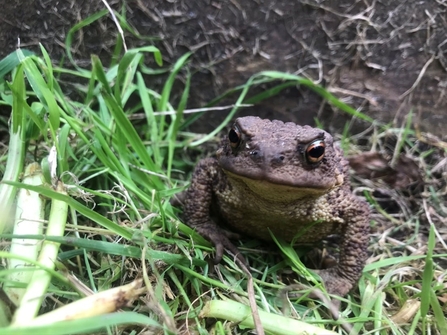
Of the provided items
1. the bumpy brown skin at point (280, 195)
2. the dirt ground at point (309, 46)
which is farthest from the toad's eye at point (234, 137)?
the dirt ground at point (309, 46)

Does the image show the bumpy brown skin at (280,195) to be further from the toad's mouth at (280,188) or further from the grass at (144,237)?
the grass at (144,237)

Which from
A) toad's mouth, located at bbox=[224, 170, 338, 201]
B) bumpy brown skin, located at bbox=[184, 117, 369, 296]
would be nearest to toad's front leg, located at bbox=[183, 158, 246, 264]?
bumpy brown skin, located at bbox=[184, 117, 369, 296]

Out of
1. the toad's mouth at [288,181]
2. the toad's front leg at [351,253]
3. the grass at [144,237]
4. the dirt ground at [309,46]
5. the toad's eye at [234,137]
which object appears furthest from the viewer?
the dirt ground at [309,46]

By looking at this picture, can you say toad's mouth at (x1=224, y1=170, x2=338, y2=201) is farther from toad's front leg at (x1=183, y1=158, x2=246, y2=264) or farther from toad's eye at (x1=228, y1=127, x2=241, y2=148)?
toad's front leg at (x1=183, y1=158, x2=246, y2=264)

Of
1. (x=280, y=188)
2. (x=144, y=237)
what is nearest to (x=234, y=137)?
(x=280, y=188)

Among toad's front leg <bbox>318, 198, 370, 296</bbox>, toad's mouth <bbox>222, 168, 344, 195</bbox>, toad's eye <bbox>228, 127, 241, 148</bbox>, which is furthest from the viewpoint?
toad's front leg <bbox>318, 198, 370, 296</bbox>

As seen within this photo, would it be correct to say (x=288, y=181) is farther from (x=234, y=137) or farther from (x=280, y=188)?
(x=234, y=137)

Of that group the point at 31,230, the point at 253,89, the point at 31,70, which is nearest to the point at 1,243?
the point at 31,230
